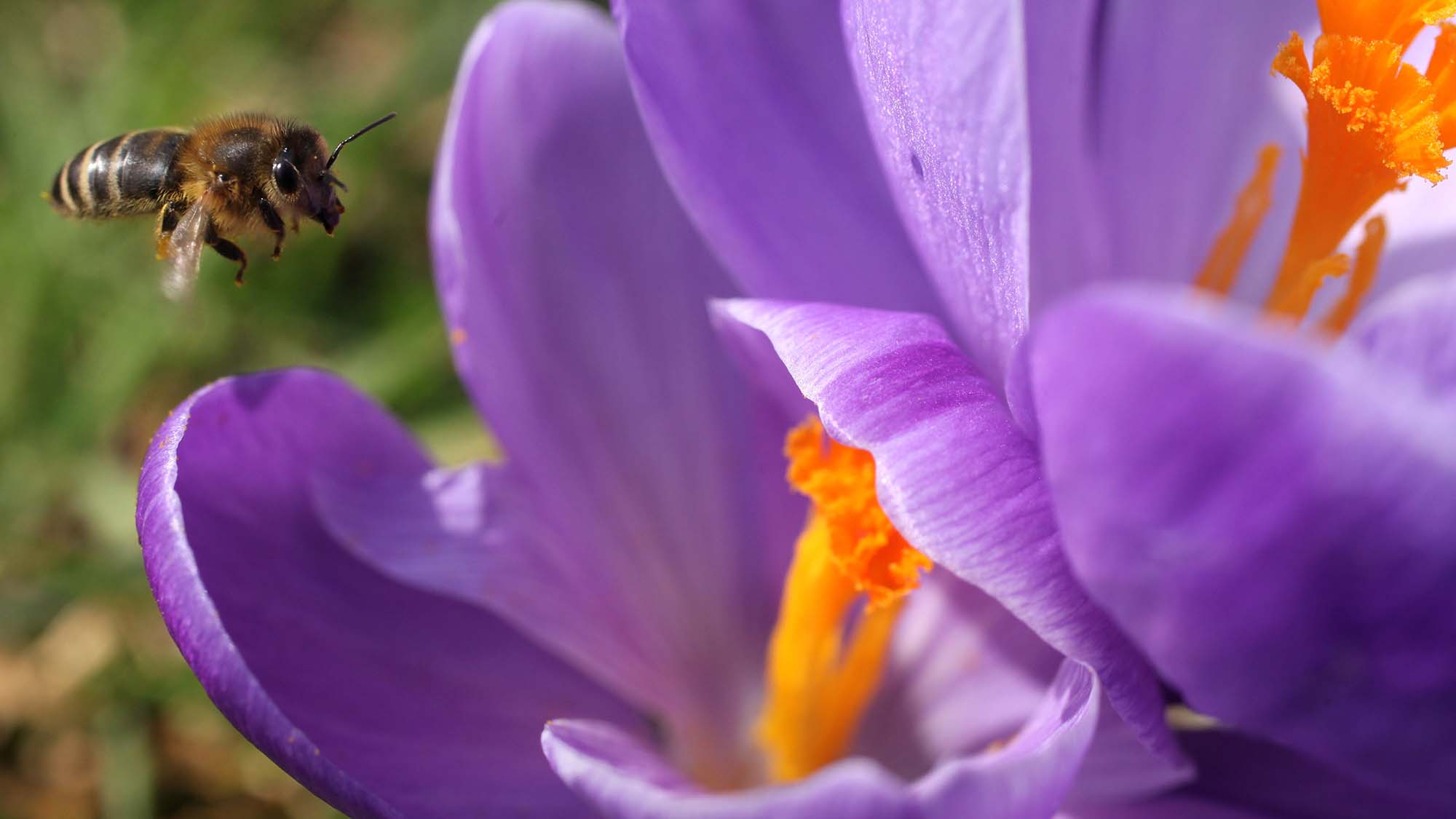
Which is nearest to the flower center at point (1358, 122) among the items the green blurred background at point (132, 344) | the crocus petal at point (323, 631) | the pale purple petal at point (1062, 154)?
the pale purple petal at point (1062, 154)

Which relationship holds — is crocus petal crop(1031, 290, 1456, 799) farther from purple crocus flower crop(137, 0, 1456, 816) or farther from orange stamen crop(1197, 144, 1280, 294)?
orange stamen crop(1197, 144, 1280, 294)

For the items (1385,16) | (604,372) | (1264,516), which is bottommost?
(604,372)

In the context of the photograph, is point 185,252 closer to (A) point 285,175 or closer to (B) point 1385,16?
(A) point 285,175

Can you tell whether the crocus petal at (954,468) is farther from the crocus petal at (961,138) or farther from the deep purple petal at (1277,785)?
the deep purple petal at (1277,785)

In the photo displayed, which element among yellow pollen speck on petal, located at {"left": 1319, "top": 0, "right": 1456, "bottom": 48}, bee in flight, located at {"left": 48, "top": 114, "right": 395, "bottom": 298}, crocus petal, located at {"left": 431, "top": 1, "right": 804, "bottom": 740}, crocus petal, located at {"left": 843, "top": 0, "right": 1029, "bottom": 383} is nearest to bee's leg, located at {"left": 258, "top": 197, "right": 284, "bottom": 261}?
bee in flight, located at {"left": 48, "top": 114, "right": 395, "bottom": 298}

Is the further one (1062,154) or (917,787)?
(1062,154)

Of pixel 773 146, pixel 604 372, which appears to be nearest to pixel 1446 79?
pixel 773 146
